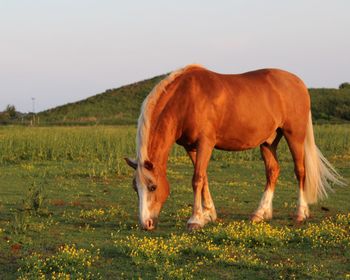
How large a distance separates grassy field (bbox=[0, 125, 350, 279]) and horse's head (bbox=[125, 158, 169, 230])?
0.26 meters

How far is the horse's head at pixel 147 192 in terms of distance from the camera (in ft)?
24.4

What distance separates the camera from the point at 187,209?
9.48 metres

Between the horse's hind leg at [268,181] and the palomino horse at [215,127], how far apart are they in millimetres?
16

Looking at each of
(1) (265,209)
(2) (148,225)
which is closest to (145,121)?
(2) (148,225)

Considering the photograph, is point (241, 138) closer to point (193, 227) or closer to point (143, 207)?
point (193, 227)

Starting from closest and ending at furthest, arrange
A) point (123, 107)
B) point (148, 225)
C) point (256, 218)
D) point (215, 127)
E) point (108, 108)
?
point (148, 225)
point (215, 127)
point (256, 218)
point (108, 108)
point (123, 107)

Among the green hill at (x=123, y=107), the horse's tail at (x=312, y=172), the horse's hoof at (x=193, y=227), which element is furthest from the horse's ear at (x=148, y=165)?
the green hill at (x=123, y=107)

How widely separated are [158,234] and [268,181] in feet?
8.49

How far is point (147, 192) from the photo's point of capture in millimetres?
7508

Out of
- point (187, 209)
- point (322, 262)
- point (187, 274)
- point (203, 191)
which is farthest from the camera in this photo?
point (187, 209)

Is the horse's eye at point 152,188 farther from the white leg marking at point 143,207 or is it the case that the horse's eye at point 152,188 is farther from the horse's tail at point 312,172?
the horse's tail at point 312,172

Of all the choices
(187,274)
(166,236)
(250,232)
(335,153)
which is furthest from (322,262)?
(335,153)

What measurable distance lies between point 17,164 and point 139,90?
40.3 meters

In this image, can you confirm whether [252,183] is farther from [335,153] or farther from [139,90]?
[139,90]
